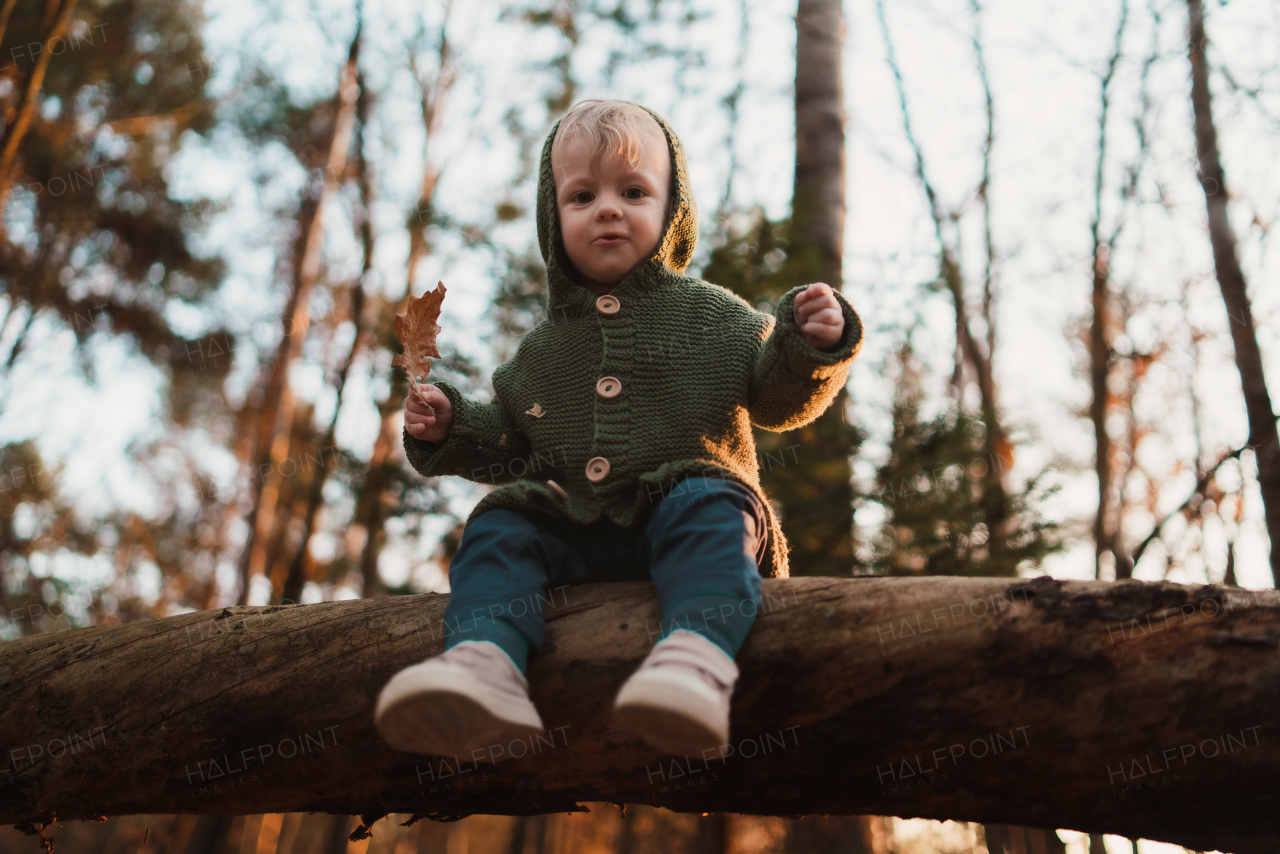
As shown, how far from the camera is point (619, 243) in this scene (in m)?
2.53

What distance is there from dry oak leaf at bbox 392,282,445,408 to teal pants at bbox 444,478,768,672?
48 cm

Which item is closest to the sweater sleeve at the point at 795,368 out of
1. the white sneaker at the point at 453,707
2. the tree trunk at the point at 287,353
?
the white sneaker at the point at 453,707

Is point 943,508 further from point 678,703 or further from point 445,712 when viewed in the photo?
point 445,712

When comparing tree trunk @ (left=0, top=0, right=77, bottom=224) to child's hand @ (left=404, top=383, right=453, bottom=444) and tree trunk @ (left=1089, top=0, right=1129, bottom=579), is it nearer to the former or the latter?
child's hand @ (left=404, top=383, right=453, bottom=444)

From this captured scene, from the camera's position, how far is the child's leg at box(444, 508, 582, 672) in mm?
1989

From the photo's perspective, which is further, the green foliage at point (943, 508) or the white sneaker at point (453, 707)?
the green foliage at point (943, 508)

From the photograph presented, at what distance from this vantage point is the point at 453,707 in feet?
5.47

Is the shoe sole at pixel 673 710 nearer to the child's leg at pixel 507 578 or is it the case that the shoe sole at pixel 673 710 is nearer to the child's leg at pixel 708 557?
the child's leg at pixel 708 557

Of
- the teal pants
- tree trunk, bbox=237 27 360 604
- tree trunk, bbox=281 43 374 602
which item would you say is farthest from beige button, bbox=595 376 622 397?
tree trunk, bbox=237 27 360 604

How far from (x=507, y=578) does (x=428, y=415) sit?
0.66 meters

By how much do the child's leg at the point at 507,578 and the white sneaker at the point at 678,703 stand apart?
0.44 m

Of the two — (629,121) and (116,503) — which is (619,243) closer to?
(629,121)

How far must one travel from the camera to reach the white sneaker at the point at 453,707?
5.41ft

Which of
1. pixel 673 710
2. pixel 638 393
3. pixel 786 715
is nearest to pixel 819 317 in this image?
pixel 638 393
